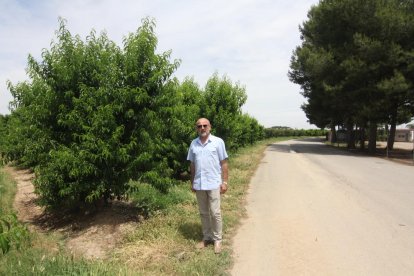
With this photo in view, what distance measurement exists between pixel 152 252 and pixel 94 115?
241 cm

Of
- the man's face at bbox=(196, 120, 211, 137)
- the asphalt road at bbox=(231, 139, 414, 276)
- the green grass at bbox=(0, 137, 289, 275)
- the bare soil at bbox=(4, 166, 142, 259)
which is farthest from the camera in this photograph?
the bare soil at bbox=(4, 166, 142, 259)

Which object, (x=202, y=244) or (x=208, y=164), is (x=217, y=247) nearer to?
(x=202, y=244)

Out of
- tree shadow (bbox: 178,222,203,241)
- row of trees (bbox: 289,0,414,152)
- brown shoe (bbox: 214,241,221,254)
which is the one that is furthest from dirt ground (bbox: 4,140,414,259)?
row of trees (bbox: 289,0,414,152)

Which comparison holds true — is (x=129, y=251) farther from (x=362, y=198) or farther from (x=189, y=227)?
(x=362, y=198)

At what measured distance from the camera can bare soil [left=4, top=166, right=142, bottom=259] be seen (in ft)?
18.6

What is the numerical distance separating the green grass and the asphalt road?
355 mm

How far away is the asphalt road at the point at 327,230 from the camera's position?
4793mm

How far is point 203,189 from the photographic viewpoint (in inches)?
210

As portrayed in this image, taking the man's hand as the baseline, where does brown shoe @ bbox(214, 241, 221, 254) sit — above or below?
below

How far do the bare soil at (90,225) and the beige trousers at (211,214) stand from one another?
4.58 ft

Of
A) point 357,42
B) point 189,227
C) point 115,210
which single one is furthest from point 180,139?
point 357,42

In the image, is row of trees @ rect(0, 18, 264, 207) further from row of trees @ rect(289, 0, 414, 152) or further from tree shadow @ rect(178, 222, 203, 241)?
row of trees @ rect(289, 0, 414, 152)

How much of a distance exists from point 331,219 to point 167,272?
3.82m

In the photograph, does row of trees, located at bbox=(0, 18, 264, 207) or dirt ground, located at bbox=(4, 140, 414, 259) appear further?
row of trees, located at bbox=(0, 18, 264, 207)
